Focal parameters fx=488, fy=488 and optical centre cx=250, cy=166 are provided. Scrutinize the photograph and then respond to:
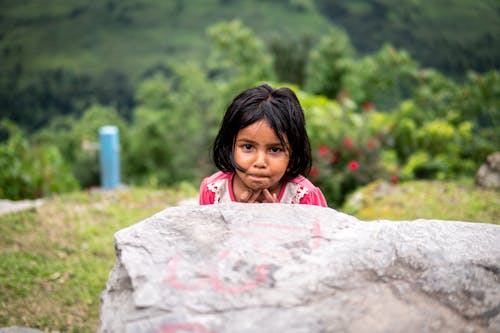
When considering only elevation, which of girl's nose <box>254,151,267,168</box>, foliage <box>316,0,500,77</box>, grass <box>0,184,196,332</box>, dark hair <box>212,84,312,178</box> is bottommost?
grass <box>0,184,196,332</box>

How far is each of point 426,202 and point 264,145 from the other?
11.1 ft

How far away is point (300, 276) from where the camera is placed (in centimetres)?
→ 182

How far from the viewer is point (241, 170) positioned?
2322 millimetres

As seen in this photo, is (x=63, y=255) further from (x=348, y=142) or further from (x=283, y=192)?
(x=348, y=142)

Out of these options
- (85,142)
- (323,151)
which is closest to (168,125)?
(85,142)

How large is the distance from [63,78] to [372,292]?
Answer: 90.9ft

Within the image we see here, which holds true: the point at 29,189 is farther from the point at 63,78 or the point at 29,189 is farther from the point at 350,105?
the point at 63,78

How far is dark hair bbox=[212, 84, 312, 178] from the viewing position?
7.32ft

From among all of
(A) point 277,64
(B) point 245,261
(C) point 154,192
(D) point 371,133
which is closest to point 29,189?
(C) point 154,192

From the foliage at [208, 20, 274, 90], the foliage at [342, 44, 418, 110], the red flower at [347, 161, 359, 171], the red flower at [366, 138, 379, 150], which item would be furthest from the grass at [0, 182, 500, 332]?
the foliage at [208, 20, 274, 90]

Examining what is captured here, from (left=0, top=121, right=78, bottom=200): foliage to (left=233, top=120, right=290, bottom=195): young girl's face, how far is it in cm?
471

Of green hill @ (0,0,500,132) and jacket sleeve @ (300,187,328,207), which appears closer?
jacket sleeve @ (300,187,328,207)

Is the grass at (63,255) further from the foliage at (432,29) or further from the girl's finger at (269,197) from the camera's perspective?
the foliage at (432,29)

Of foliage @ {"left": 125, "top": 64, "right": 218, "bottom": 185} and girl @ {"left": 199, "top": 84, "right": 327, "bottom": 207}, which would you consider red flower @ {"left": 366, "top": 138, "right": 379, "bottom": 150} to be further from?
foliage @ {"left": 125, "top": 64, "right": 218, "bottom": 185}
